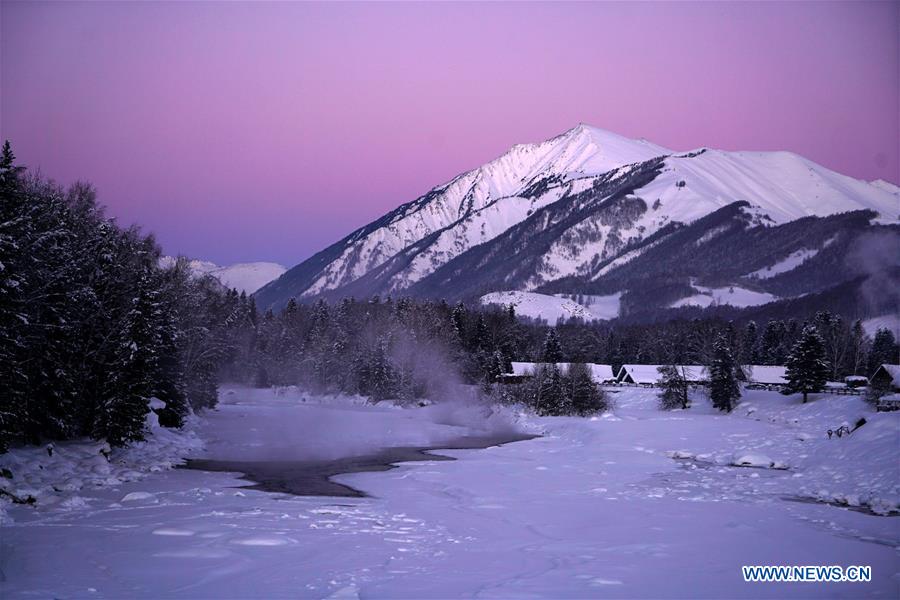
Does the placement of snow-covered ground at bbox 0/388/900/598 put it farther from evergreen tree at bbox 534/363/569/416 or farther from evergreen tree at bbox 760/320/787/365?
evergreen tree at bbox 760/320/787/365

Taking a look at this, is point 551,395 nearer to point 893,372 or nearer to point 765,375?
point 893,372

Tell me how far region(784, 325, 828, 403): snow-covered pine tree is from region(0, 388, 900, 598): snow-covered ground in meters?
37.3

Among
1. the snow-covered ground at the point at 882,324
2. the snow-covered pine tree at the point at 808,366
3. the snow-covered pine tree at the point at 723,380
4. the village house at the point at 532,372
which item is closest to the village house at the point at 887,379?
the snow-covered pine tree at the point at 808,366

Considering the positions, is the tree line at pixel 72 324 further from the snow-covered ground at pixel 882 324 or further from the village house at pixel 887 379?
the snow-covered ground at pixel 882 324

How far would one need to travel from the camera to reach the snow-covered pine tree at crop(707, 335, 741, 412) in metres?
77.9

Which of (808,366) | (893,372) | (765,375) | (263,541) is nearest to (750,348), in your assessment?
(765,375)

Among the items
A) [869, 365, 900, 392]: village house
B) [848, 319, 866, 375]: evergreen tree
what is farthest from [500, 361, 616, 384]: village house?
[848, 319, 866, 375]: evergreen tree

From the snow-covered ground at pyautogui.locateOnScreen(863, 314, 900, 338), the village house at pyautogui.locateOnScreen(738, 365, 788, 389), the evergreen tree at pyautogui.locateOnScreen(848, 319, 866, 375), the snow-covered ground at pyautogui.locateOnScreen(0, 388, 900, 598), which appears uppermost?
the snow-covered ground at pyautogui.locateOnScreen(863, 314, 900, 338)

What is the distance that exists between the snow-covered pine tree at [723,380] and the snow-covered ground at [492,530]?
127ft

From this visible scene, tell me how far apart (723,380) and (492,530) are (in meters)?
67.0

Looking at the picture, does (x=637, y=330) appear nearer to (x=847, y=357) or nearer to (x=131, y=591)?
(x=847, y=357)

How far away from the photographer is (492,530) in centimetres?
1945

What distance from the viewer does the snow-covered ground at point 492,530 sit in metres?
13.4

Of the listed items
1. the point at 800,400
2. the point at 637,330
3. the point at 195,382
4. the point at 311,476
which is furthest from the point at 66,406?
the point at 637,330
